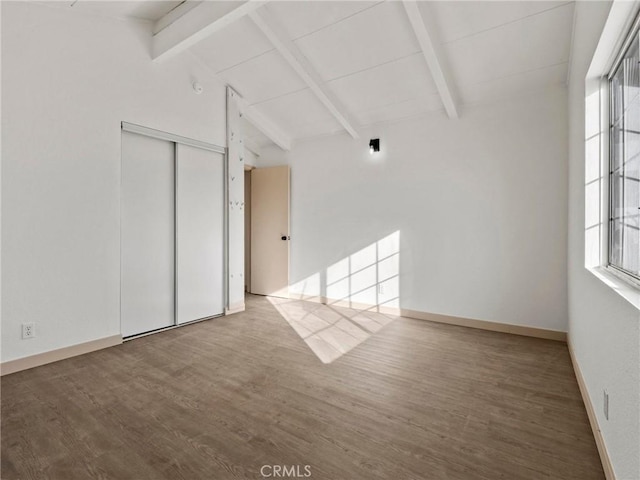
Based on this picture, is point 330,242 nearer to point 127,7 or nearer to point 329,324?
point 329,324

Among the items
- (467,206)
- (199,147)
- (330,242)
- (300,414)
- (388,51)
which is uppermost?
(388,51)

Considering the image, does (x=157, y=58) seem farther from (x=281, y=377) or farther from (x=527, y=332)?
(x=527, y=332)

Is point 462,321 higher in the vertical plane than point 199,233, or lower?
lower

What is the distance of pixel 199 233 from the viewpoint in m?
3.92

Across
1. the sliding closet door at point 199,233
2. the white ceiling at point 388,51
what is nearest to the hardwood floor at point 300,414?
the sliding closet door at point 199,233

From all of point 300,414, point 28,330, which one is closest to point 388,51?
point 300,414

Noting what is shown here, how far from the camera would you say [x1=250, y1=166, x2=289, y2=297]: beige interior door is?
5.21 metres

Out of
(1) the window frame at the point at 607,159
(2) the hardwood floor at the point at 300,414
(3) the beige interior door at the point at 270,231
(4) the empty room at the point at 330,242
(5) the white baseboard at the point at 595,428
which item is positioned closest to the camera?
(5) the white baseboard at the point at 595,428

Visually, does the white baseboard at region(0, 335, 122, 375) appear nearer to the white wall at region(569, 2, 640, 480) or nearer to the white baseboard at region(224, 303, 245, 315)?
the white baseboard at region(224, 303, 245, 315)

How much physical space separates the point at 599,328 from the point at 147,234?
377cm

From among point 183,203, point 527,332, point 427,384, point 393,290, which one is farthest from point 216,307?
point 527,332

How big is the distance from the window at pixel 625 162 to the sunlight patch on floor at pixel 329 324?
81.7 inches

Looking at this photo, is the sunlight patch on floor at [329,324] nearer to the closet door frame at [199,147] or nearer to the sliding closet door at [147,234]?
the closet door frame at [199,147]

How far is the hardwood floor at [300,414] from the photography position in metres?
1.54
